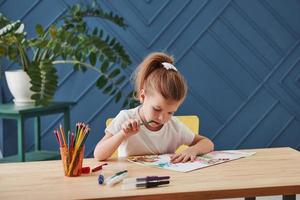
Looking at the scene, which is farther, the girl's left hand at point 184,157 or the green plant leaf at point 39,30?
the green plant leaf at point 39,30

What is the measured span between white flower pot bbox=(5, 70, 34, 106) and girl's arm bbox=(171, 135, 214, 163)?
107 cm

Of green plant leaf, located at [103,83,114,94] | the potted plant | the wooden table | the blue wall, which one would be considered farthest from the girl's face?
the blue wall

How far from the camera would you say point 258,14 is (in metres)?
3.25

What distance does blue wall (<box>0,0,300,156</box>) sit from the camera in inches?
123

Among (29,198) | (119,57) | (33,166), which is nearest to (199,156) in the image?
(33,166)

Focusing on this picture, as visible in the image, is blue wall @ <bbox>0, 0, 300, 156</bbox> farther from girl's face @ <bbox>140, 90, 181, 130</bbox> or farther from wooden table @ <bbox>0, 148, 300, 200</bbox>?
wooden table @ <bbox>0, 148, 300, 200</bbox>

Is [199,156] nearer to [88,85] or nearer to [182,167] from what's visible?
[182,167]

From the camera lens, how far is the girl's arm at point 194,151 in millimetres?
1550

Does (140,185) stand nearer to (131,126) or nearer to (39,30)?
(131,126)

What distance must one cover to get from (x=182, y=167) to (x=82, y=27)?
1424 millimetres

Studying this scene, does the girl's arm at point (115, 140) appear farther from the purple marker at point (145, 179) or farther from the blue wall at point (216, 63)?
the blue wall at point (216, 63)

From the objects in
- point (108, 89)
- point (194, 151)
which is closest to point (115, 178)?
point (194, 151)

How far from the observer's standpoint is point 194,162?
4.98 feet

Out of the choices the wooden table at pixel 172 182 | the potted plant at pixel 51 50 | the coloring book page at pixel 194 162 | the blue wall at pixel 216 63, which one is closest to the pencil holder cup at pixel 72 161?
the wooden table at pixel 172 182
